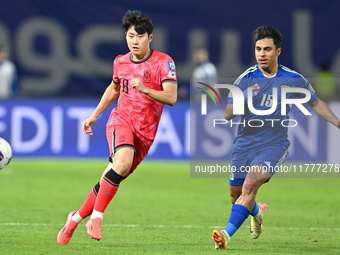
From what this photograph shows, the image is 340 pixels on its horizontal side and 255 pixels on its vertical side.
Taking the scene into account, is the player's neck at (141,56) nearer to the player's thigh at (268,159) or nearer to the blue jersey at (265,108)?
the blue jersey at (265,108)

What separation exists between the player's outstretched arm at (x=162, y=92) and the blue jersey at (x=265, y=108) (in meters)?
0.57

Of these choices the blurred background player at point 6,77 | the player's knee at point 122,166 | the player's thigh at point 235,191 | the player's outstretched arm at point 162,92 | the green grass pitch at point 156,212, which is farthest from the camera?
the blurred background player at point 6,77

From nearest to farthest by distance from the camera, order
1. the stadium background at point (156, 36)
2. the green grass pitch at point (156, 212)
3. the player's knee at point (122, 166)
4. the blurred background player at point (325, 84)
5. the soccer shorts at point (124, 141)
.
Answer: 1. the player's knee at point (122, 166)
2. the soccer shorts at point (124, 141)
3. the green grass pitch at point (156, 212)
4. the blurred background player at point (325, 84)
5. the stadium background at point (156, 36)

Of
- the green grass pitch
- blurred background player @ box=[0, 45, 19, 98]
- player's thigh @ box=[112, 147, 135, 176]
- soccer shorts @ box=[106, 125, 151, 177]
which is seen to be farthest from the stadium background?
player's thigh @ box=[112, 147, 135, 176]

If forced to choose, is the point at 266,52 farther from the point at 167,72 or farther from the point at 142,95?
the point at 142,95

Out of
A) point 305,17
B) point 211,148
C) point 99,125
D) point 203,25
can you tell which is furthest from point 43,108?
point 305,17

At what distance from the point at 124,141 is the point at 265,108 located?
1377 mm

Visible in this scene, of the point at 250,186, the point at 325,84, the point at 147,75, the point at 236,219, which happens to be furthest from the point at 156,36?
the point at 236,219

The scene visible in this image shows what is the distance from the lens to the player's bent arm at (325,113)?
7.11 meters


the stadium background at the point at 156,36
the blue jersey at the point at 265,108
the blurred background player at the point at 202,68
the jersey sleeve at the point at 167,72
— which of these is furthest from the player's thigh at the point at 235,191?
the stadium background at the point at 156,36

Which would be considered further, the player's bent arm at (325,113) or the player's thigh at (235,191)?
the player's thigh at (235,191)

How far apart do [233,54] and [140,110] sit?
12934 millimetres

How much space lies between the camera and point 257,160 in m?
6.93

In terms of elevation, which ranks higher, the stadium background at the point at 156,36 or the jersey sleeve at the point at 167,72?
the jersey sleeve at the point at 167,72
